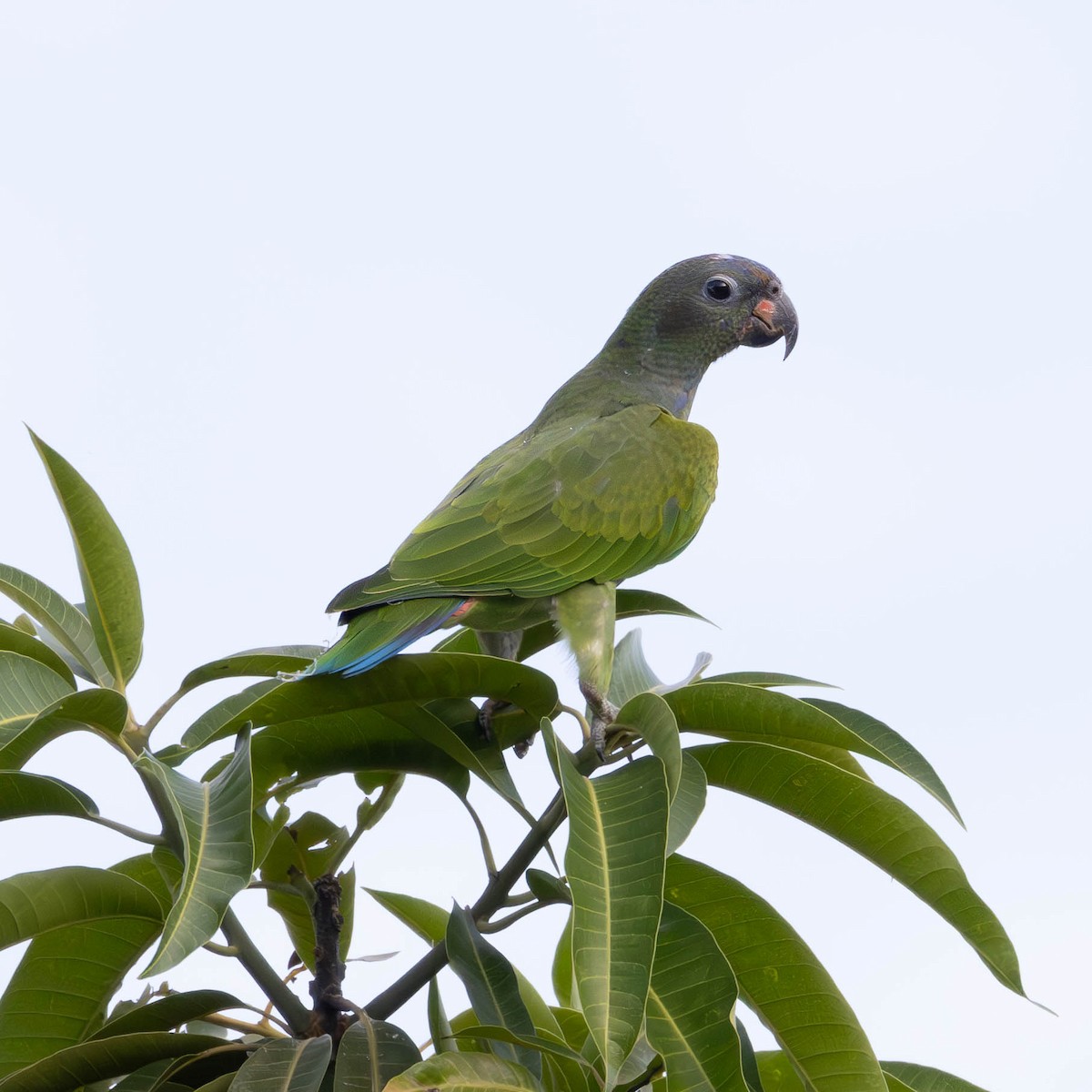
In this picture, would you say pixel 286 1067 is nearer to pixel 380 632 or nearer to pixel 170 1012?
pixel 170 1012

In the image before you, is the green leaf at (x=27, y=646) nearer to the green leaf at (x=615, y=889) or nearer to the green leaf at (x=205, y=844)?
the green leaf at (x=205, y=844)

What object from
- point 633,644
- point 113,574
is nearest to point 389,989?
point 113,574

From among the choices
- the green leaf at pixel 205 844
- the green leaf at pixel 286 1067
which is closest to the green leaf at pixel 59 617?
the green leaf at pixel 205 844

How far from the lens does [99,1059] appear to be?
7.02 feet

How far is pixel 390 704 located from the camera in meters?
2.28

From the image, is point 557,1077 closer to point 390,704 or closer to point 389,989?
point 389,989

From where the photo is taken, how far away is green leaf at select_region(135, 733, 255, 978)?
1.59 metres

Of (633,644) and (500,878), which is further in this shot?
(633,644)

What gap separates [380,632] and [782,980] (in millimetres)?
1014

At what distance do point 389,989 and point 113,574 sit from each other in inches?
37.1

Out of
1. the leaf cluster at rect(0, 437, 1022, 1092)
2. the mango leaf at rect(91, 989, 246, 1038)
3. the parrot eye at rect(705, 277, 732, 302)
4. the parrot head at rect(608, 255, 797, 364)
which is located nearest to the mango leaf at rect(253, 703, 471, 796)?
the leaf cluster at rect(0, 437, 1022, 1092)

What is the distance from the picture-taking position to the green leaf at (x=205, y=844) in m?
1.59

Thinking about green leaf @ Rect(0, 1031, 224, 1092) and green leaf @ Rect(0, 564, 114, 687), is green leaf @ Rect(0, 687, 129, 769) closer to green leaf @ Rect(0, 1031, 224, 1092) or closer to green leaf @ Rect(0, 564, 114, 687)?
green leaf @ Rect(0, 564, 114, 687)

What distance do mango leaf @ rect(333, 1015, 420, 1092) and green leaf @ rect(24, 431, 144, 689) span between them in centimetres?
86
